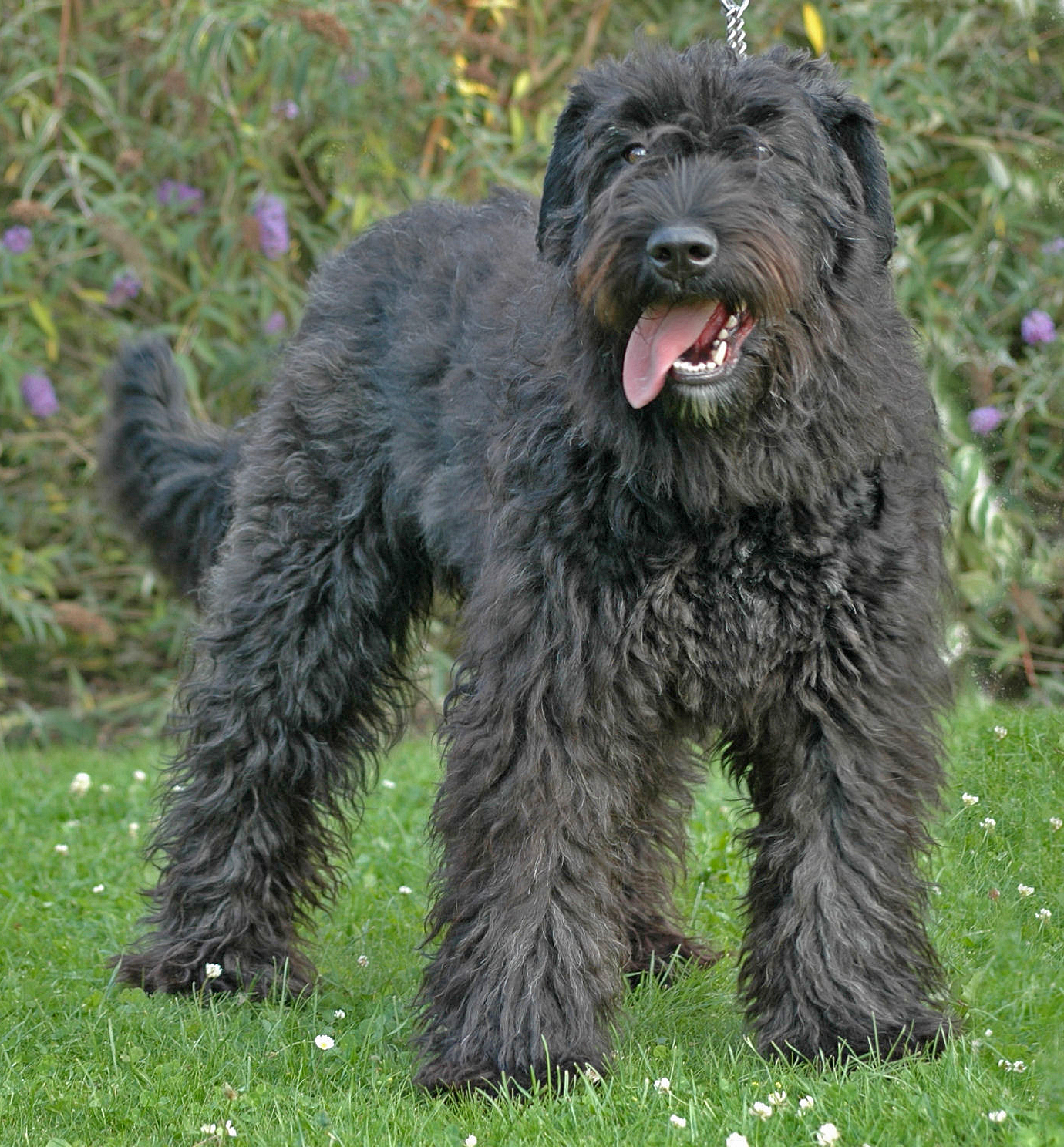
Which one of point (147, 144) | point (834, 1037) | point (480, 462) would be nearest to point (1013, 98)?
point (147, 144)

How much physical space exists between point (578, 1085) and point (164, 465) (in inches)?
107

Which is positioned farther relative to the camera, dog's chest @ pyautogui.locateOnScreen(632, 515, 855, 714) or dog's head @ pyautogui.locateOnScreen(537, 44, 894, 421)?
dog's chest @ pyautogui.locateOnScreen(632, 515, 855, 714)

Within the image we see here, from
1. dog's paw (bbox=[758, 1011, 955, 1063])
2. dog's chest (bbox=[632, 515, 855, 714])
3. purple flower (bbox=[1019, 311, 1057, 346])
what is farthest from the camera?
purple flower (bbox=[1019, 311, 1057, 346])

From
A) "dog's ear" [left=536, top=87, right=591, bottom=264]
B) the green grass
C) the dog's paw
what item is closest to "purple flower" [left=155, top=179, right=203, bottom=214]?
the green grass

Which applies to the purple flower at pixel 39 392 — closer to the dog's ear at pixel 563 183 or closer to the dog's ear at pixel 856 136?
the dog's ear at pixel 563 183

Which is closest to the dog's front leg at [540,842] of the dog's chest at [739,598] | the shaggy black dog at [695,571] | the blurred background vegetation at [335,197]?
the shaggy black dog at [695,571]

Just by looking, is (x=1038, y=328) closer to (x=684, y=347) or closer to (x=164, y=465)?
(x=164, y=465)

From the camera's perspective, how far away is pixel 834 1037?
3586 millimetres

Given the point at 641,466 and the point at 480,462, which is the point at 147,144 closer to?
the point at 480,462

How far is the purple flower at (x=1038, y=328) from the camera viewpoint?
7.49 meters

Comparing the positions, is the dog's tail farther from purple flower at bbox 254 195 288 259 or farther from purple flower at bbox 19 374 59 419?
purple flower at bbox 19 374 59 419

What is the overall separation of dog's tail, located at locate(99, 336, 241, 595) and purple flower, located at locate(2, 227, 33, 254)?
255 cm

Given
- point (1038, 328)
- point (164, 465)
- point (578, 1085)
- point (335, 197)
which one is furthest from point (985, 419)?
point (578, 1085)

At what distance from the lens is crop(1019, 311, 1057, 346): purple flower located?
7.49 metres
